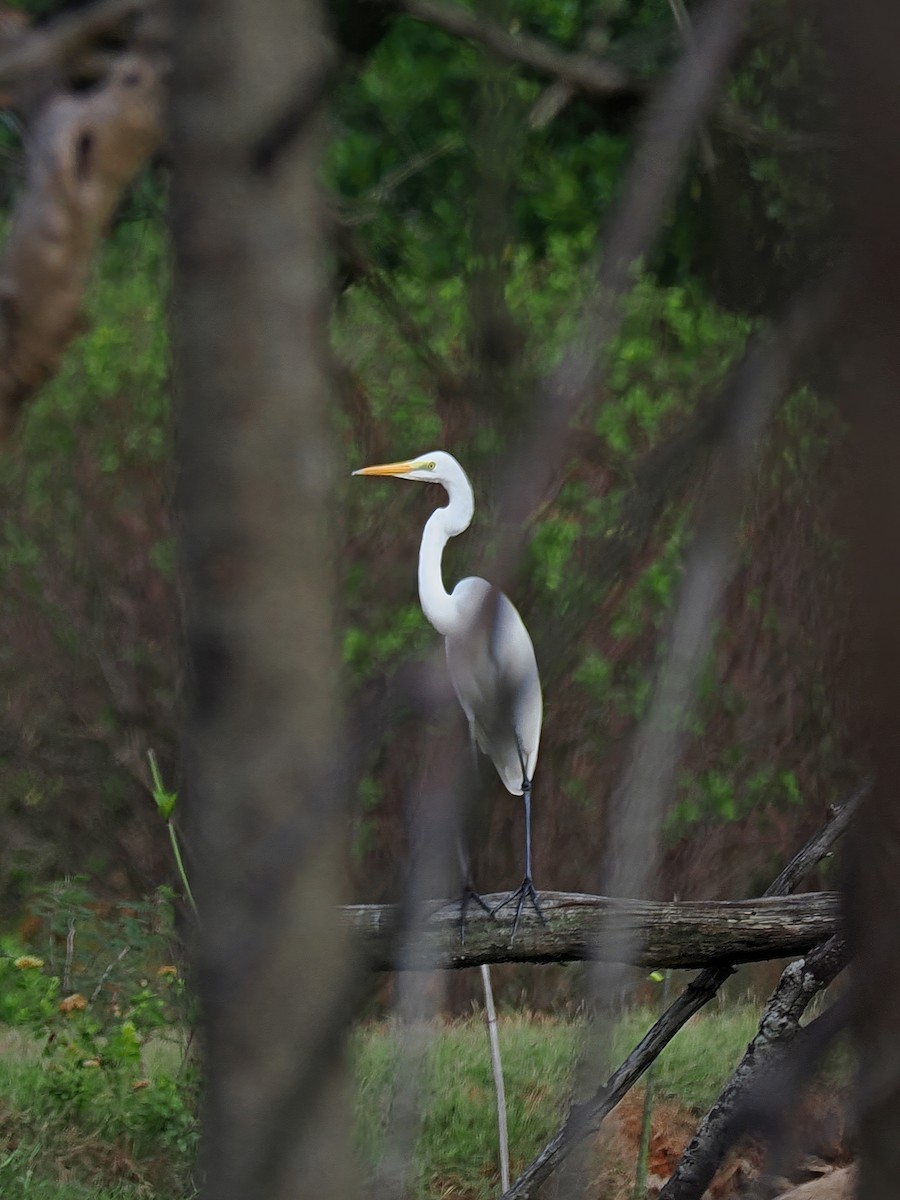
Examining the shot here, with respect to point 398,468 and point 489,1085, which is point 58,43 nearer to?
point 398,468

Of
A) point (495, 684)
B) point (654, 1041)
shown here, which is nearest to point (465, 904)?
point (654, 1041)

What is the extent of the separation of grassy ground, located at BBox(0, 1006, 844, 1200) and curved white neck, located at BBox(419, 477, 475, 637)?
98cm

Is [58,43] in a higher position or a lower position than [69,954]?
higher

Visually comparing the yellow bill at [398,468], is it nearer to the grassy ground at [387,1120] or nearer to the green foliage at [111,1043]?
the green foliage at [111,1043]

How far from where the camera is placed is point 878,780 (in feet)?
1.86

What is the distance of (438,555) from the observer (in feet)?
13.7

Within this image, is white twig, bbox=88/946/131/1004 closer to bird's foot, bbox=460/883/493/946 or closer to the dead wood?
bird's foot, bbox=460/883/493/946

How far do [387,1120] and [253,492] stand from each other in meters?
3.12

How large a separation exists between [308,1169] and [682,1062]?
387 cm

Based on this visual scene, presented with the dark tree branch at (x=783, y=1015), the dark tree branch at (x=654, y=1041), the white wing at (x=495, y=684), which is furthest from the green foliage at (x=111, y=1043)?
the dark tree branch at (x=783, y=1015)

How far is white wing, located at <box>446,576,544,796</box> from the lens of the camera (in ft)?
2.39

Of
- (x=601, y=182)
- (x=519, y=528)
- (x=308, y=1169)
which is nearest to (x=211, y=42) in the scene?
(x=519, y=528)

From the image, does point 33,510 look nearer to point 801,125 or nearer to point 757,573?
point 757,573

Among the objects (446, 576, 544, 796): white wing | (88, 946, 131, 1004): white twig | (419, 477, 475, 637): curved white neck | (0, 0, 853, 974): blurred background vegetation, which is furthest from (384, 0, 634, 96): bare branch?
(88, 946, 131, 1004): white twig
